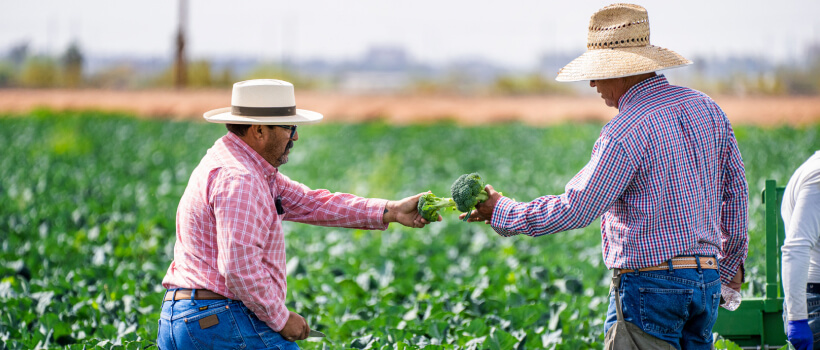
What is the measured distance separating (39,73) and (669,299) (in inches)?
2565

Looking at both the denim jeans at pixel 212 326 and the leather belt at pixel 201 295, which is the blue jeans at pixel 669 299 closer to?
the denim jeans at pixel 212 326

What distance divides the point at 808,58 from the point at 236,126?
68.1m

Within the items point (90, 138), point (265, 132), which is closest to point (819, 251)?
point (265, 132)

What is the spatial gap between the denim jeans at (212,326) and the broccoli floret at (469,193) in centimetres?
111

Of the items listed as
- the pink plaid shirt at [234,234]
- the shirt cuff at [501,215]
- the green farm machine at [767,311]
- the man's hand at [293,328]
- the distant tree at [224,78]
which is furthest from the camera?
the distant tree at [224,78]

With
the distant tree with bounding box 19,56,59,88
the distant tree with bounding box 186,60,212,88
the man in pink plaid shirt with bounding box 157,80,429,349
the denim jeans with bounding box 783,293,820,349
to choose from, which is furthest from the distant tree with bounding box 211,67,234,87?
the denim jeans with bounding box 783,293,820,349

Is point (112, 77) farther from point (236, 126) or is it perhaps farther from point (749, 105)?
point (236, 126)

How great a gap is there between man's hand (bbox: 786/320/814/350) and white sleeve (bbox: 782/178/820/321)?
3 centimetres

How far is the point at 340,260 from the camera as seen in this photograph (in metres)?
8.70

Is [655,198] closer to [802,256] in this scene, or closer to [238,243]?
[802,256]

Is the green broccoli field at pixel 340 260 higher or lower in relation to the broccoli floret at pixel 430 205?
lower

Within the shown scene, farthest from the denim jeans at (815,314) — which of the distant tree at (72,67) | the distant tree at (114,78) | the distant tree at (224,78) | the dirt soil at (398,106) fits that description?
the distant tree at (72,67)

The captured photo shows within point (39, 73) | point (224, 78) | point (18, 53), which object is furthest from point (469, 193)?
point (18, 53)

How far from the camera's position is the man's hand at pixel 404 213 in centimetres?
411
